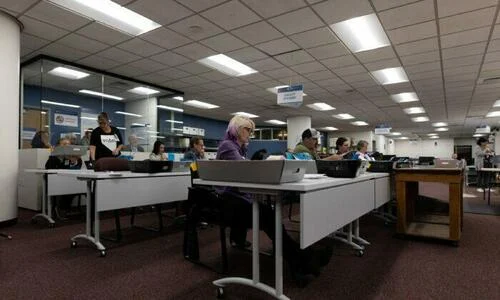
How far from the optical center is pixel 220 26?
4051 mm

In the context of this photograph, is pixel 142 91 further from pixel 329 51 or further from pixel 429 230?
pixel 429 230

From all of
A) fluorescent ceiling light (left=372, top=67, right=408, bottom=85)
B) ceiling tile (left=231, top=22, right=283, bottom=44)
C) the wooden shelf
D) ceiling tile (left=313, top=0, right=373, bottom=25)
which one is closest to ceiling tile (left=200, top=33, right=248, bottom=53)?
ceiling tile (left=231, top=22, right=283, bottom=44)

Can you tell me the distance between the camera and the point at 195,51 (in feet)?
16.4

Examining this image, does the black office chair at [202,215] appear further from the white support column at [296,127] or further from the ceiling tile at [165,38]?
the white support column at [296,127]

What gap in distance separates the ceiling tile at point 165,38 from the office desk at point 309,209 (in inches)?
123

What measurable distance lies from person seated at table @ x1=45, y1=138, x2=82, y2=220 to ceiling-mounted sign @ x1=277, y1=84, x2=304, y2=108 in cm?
393

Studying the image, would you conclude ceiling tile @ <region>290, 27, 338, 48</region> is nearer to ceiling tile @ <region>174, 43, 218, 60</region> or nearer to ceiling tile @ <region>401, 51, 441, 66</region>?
ceiling tile @ <region>174, 43, 218, 60</region>

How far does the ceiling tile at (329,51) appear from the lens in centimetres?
471

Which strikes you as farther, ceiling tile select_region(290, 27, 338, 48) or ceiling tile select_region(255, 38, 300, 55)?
ceiling tile select_region(255, 38, 300, 55)

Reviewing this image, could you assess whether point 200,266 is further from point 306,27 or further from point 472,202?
point 472,202

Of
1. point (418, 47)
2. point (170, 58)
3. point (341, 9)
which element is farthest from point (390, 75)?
point (170, 58)

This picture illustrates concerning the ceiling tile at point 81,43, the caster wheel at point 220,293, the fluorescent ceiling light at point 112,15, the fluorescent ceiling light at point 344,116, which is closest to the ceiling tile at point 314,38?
the fluorescent ceiling light at point 112,15

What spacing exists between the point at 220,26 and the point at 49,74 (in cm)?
436

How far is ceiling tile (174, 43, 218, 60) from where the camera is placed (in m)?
4.78
